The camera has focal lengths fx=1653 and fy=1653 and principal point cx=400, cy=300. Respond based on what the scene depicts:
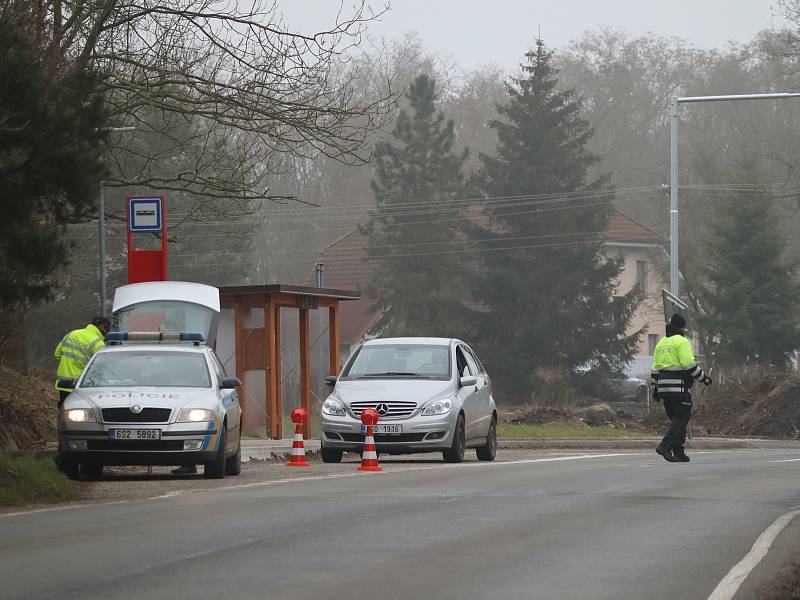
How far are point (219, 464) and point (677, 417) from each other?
273 inches

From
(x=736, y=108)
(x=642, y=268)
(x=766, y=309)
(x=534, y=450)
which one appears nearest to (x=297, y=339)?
(x=534, y=450)

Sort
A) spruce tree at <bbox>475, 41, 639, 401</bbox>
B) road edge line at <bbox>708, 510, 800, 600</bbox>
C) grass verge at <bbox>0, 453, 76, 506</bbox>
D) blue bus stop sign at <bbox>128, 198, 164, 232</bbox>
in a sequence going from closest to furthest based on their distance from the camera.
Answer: road edge line at <bbox>708, 510, 800, 600</bbox> < grass verge at <bbox>0, 453, 76, 506</bbox> < blue bus stop sign at <bbox>128, 198, 164, 232</bbox> < spruce tree at <bbox>475, 41, 639, 401</bbox>

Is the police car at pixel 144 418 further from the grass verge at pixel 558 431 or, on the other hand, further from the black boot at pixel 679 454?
the grass verge at pixel 558 431

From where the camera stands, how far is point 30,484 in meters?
15.2

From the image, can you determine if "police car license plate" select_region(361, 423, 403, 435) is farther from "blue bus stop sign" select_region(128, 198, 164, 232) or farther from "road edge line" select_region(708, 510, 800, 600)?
"road edge line" select_region(708, 510, 800, 600)

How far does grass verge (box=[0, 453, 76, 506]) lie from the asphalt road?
917mm

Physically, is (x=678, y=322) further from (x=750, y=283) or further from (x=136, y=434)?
(x=750, y=283)

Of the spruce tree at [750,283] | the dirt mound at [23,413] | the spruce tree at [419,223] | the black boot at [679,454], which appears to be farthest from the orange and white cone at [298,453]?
the spruce tree at [419,223]

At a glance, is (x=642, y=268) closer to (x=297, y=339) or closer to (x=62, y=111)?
(x=297, y=339)

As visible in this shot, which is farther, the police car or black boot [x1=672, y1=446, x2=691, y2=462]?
black boot [x1=672, y1=446, x2=691, y2=462]

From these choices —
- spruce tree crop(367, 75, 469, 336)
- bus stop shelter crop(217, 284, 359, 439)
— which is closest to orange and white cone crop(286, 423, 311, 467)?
bus stop shelter crop(217, 284, 359, 439)

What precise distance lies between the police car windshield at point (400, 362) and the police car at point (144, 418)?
11.9 feet

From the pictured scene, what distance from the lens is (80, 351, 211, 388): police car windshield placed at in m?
18.3

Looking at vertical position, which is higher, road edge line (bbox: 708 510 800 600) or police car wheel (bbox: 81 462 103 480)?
road edge line (bbox: 708 510 800 600)
